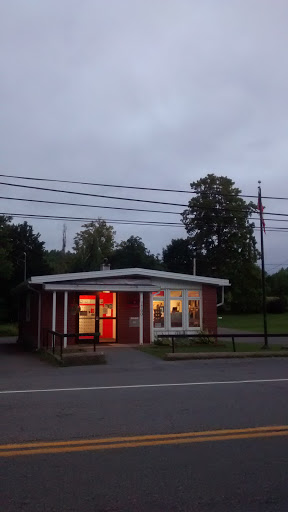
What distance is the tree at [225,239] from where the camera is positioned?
52.9 metres

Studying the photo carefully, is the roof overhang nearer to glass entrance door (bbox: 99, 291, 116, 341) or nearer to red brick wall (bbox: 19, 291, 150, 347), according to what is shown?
red brick wall (bbox: 19, 291, 150, 347)

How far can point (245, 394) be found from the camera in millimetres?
9336

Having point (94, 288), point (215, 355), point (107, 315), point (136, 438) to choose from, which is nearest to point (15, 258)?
point (107, 315)

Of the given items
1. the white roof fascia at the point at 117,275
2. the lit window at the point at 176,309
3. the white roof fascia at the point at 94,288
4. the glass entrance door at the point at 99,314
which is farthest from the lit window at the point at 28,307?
the lit window at the point at 176,309

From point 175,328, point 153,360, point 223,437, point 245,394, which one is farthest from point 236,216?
point 223,437

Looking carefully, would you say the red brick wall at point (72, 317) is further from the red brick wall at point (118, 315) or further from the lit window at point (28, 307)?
the lit window at point (28, 307)

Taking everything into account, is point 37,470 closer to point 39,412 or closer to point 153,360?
point 39,412

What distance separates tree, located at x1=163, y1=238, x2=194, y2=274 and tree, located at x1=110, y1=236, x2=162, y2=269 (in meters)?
2.36

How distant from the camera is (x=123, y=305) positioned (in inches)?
862

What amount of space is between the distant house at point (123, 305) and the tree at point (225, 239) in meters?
29.8

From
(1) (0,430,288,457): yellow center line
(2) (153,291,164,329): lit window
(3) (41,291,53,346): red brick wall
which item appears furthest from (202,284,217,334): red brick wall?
(1) (0,430,288,457): yellow center line

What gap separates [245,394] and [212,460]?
4.13m

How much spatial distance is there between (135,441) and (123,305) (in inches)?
623

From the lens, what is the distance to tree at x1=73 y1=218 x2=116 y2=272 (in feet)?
192
